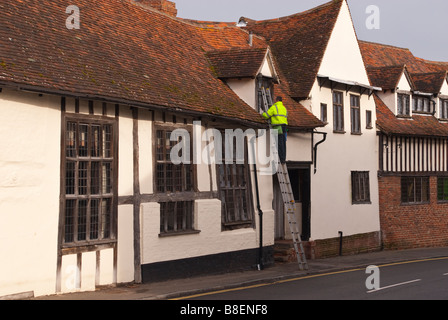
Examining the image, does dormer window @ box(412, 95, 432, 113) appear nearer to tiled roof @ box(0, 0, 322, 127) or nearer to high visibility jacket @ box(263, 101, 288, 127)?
tiled roof @ box(0, 0, 322, 127)

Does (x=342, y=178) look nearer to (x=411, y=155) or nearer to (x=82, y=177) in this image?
(x=411, y=155)

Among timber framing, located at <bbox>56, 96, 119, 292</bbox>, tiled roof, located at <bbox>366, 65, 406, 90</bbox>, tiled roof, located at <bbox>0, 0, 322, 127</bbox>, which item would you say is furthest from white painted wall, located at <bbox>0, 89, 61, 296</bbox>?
tiled roof, located at <bbox>366, 65, 406, 90</bbox>

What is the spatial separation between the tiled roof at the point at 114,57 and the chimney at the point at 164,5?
5.78 ft

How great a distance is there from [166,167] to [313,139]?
8750 mm

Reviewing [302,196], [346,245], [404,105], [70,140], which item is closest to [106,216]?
[70,140]

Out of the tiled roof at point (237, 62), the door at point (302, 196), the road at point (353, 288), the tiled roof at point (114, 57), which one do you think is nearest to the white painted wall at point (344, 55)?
the door at point (302, 196)

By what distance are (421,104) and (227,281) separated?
1831 cm

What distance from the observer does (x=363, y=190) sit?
27.1 meters

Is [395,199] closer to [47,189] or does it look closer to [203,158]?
[203,158]

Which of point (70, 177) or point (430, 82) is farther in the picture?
point (430, 82)

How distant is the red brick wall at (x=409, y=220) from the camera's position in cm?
2838

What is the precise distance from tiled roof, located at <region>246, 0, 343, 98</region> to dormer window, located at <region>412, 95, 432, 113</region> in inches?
277

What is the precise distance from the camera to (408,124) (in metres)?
29.7
